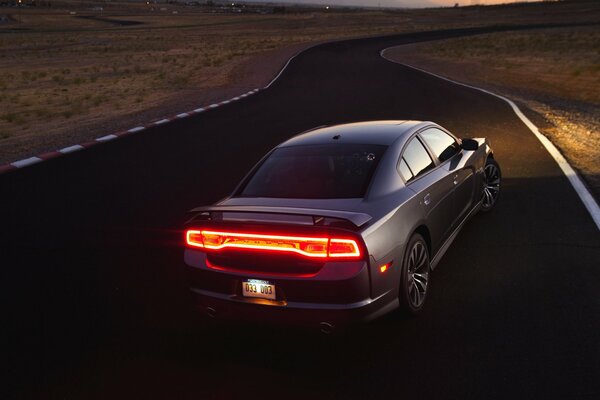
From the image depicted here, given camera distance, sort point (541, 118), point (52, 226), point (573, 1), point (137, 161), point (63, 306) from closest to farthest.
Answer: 1. point (63, 306)
2. point (52, 226)
3. point (137, 161)
4. point (541, 118)
5. point (573, 1)

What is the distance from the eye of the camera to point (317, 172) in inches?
205

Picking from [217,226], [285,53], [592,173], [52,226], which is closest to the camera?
[217,226]

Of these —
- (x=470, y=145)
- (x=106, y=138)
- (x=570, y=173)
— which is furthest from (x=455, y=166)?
(x=106, y=138)

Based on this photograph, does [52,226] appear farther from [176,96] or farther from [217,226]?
[176,96]

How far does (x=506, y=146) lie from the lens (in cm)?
1195

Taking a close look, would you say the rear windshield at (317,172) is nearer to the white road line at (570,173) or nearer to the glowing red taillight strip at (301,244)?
the glowing red taillight strip at (301,244)

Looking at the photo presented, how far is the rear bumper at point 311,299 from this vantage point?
13.6ft

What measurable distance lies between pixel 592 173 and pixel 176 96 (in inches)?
720

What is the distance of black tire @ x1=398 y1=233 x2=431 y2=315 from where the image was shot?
470 centimetres

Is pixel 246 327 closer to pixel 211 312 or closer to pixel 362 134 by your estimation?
pixel 211 312

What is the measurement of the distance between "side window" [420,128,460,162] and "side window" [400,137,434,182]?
0.73 feet

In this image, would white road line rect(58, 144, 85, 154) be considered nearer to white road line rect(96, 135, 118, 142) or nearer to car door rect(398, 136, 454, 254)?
white road line rect(96, 135, 118, 142)

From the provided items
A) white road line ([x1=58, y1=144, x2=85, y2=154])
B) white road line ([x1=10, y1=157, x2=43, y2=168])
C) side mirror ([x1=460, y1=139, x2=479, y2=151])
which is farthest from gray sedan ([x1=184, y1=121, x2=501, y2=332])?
white road line ([x1=58, y1=144, x2=85, y2=154])

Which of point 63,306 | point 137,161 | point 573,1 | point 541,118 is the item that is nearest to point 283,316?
point 63,306
